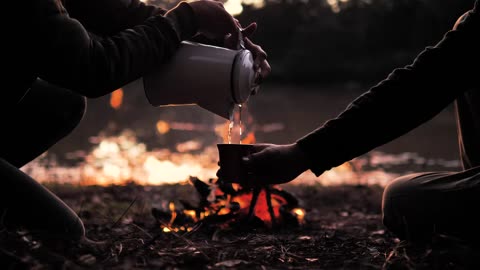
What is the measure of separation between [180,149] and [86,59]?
6382 millimetres

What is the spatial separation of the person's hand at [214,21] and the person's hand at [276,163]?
570mm

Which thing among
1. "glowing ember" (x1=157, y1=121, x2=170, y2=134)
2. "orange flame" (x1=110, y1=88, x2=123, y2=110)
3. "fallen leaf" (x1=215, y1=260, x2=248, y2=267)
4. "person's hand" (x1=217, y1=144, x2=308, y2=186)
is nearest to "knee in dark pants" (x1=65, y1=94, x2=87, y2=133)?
"person's hand" (x1=217, y1=144, x2=308, y2=186)

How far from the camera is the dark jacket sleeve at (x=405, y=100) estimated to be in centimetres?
200

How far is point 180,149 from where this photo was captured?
8.20 m

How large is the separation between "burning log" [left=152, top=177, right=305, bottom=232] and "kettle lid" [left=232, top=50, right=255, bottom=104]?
0.80 meters

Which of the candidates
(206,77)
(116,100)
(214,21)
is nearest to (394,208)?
(206,77)

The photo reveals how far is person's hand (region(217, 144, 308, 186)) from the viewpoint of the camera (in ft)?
6.63

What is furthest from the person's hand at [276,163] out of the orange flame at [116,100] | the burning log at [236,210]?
the orange flame at [116,100]

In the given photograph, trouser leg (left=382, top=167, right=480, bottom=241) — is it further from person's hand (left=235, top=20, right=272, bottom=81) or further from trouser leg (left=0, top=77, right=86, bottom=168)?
trouser leg (left=0, top=77, right=86, bottom=168)

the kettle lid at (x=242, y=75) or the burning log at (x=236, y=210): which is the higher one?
the kettle lid at (x=242, y=75)

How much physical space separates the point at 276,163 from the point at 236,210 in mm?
897

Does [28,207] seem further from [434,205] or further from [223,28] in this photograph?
[434,205]

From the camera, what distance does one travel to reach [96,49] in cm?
188

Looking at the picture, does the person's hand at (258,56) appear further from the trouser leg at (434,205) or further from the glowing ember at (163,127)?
the glowing ember at (163,127)
